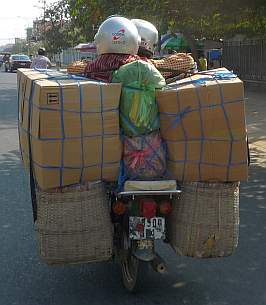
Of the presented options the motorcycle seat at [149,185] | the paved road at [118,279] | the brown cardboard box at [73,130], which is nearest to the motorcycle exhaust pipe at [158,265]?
the paved road at [118,279]

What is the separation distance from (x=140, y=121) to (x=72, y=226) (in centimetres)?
82

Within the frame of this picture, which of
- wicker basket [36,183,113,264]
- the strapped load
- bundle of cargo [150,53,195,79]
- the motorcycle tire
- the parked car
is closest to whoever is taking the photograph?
wicker basket [36,183,113,264]

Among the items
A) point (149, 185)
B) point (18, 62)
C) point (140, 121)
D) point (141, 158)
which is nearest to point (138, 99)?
point (140, 121)

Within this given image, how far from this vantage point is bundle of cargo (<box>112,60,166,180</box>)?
386cm

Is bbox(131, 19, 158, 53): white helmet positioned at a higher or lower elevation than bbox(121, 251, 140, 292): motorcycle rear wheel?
higher

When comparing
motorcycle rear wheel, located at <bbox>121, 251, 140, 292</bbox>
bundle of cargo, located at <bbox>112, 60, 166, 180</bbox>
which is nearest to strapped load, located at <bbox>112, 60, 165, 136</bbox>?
bundle of cargo, located at <bbox>112, 60, 166, 180</bbox>

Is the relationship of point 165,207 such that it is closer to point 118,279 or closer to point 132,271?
point 132,271

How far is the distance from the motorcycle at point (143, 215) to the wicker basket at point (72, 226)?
20 cm

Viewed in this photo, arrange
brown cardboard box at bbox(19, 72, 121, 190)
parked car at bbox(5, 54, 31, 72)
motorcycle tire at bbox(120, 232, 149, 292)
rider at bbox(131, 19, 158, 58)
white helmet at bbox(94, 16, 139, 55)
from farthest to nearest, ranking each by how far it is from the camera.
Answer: parked car at bbox(5, 54, 31, 72) < rider at bbox(131, 19, 158, 58) < white helmet at bbox(94, 16, 139, 55) < motorcycle tire at bbox(120, 232, 149, 292) < brown cardboard box at bbox(19, 72, 121, 190)

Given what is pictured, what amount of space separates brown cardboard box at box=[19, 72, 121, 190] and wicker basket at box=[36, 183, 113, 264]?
9 centimetres

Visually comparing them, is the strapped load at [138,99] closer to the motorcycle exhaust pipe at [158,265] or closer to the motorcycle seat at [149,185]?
the motorcycle seat at [149,185]

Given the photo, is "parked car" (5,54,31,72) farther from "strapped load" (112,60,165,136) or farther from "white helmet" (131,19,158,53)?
"strapped load" (112,60,165,136)

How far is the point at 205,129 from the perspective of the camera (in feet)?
12.5

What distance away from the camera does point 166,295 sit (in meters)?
4.14
